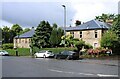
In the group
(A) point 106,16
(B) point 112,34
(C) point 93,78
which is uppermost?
(A) point 106,16

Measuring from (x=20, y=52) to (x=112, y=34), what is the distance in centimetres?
2787

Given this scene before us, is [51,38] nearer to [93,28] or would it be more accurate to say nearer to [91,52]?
[93,28]

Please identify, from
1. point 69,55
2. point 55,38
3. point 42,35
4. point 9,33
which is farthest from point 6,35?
point 69,55

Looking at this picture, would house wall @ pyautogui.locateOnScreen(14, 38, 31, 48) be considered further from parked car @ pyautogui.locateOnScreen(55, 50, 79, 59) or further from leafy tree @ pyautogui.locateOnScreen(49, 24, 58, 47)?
parked car @ pyautogui.locateOnScreen(55, 50, 79, 59)

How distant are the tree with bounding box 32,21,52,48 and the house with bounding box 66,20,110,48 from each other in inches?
242

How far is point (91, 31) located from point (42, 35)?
509 inches

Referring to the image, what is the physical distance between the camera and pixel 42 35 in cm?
7344

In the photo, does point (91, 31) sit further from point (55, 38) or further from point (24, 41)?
point (24, 41)

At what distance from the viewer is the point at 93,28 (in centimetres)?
6600

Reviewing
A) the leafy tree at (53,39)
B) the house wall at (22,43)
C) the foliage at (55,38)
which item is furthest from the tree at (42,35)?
the house wall at (22,43)

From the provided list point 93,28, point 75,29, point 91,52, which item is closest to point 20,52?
point 75,29

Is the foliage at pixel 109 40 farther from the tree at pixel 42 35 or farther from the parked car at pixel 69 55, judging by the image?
the tree at pixel 42 35

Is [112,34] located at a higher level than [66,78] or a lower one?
higher

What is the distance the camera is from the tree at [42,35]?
7181 cm
